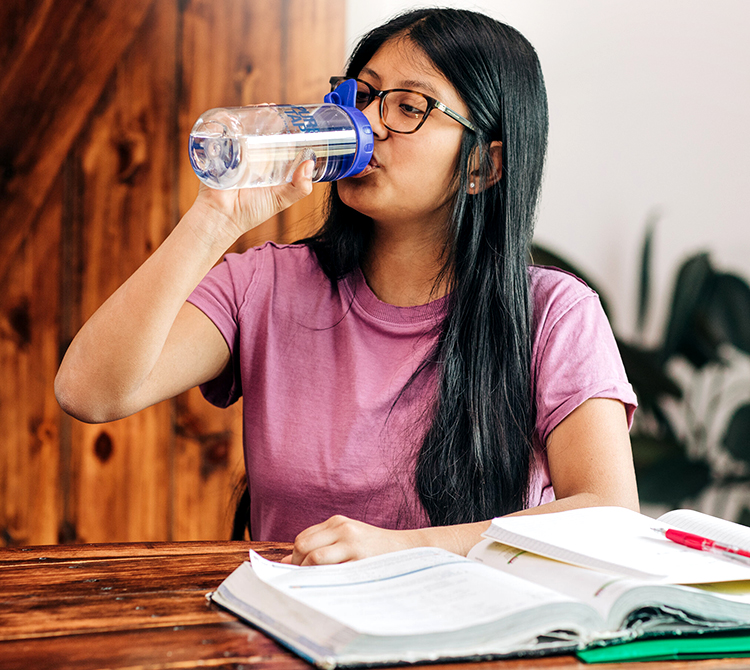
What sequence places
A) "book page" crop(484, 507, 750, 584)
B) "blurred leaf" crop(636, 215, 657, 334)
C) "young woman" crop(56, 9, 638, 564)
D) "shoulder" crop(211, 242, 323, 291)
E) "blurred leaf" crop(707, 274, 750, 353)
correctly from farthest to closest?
"blurred leaf" crop(636, 215, 657, 334), "blurred leaf" crop(707, 274, 750, 353), "shoulder" crop(211, 242, 323, 291), "young woman" crop(56, 9, 638, 564), "book page" crop(484, 507, 750, 584)

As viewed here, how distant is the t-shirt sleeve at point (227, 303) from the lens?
4.03 feet

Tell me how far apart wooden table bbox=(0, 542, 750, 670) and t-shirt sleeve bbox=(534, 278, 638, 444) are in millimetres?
471

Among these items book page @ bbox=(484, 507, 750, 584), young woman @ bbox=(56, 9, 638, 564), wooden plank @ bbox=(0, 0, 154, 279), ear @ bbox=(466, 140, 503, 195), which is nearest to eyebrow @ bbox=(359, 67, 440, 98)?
young woman @ bbox=(56, 9, 638, 564)

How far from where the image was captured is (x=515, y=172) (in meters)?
1.20

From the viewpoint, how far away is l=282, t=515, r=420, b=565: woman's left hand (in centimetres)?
74

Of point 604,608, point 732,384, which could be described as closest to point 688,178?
point 732,384

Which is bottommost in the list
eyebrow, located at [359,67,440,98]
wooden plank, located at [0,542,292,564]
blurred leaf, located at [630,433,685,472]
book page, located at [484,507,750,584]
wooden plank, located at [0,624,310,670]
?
blurred leaf, located at [630,433,685,472]

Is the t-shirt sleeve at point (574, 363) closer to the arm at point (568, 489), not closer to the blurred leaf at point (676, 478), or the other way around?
the arm at point (568, 489)

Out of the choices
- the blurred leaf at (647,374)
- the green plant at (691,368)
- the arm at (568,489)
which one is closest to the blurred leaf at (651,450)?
the green plant at (691,368)

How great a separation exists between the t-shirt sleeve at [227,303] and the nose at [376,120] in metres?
0.35

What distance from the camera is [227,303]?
1251 mm

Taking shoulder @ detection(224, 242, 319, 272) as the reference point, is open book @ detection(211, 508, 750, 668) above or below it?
below

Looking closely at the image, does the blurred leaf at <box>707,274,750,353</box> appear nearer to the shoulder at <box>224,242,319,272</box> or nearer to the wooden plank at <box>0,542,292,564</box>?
the shoulder at <box>224,242,319,272</box>

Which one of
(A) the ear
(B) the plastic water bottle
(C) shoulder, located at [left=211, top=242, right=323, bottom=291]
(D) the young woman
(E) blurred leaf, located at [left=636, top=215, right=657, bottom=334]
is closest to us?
(B) the plastic water bottle
